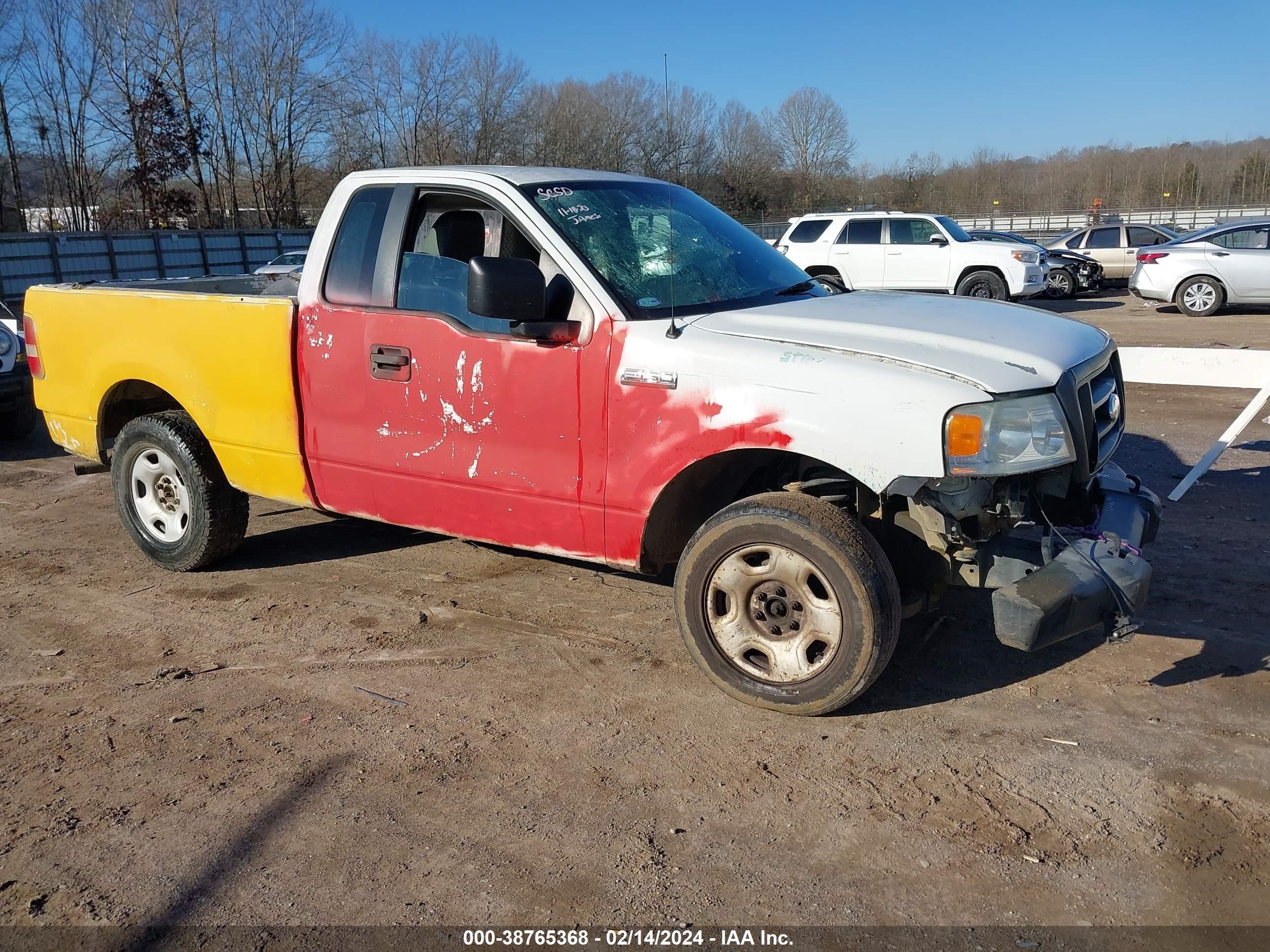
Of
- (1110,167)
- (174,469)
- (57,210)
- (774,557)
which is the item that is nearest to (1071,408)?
(774,557)

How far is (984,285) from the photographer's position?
63.0ft

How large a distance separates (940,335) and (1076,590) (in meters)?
1.04

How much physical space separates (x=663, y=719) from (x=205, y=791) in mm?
1591

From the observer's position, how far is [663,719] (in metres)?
3.90

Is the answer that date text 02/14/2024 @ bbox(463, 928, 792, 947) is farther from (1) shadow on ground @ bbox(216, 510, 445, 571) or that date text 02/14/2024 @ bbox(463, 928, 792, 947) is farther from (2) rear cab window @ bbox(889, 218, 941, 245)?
(2) rear cab window @ bbox(889, 218, 941, 245)

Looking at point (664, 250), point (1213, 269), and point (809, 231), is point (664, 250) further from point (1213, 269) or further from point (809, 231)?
point (1213, 269)

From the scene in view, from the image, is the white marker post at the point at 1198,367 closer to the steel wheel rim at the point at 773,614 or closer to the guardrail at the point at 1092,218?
the steel wheel rim at the point at 773,614

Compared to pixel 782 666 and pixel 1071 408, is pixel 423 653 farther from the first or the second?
pixel 1071 408

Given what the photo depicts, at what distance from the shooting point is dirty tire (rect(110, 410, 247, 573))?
5410 mm

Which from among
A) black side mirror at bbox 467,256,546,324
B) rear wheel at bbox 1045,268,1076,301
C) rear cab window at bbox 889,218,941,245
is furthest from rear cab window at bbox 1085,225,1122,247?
black side mirror at bbox 467,256,546,324

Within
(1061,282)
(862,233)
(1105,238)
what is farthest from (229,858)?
(1105,238)

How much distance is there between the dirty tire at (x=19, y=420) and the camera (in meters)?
9.45

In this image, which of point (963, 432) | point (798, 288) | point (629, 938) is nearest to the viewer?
point (629, 938)

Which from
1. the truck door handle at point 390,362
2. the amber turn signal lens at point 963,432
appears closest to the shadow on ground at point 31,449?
the truck door handle at point 390,362
